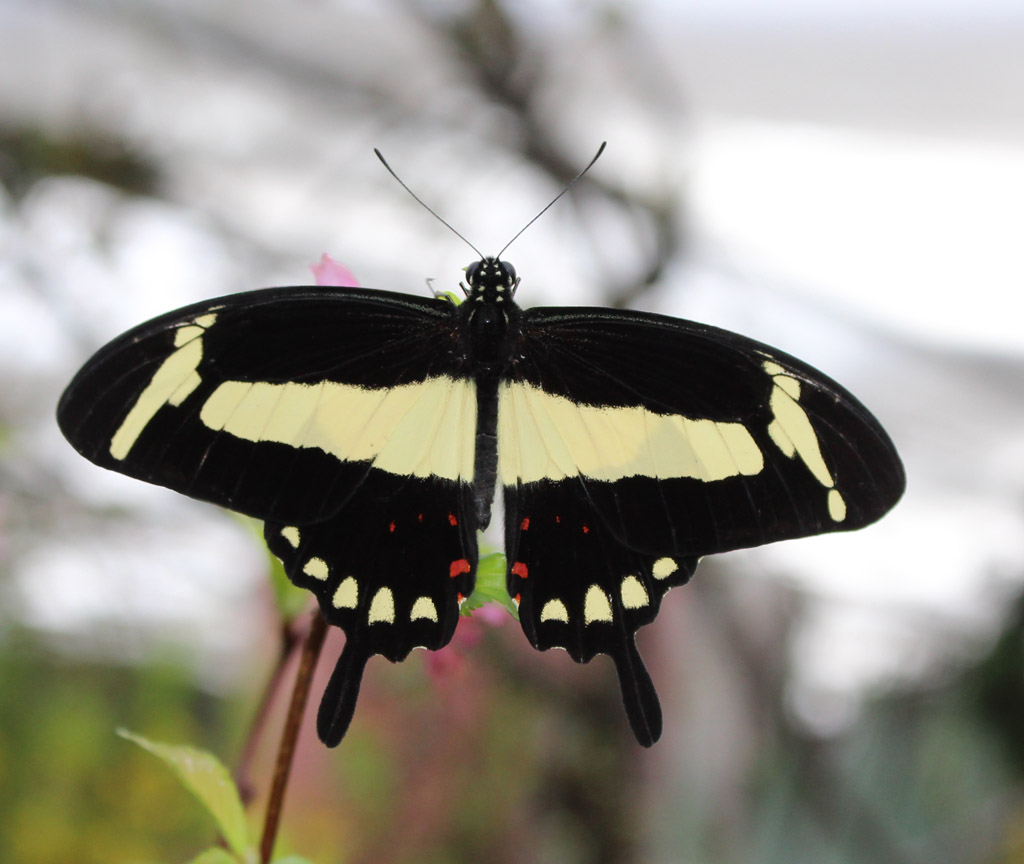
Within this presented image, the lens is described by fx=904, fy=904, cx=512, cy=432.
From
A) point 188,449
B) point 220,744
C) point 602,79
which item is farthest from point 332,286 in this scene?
point 220,744

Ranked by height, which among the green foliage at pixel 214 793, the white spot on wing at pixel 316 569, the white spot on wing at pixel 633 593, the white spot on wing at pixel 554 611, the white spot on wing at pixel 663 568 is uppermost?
the white spot on wing at pixel 663 568

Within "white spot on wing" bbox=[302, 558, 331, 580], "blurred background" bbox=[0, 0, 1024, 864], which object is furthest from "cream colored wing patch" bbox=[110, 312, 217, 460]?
"blurred background" bbox=[0, 0, 1024, 864]

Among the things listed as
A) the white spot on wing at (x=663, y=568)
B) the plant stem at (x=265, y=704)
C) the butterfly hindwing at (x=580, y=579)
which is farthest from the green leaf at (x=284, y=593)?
the white spot on wing at (x=663, y=568)

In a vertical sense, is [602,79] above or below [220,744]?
above

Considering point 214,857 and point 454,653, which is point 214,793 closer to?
point 214,857

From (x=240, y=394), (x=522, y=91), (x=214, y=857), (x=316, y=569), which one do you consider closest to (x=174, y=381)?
(x=240, y=394)

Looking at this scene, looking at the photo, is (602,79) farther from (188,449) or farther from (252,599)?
(188,449)

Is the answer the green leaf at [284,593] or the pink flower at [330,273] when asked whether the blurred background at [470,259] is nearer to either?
the pink flower at [330,273]
